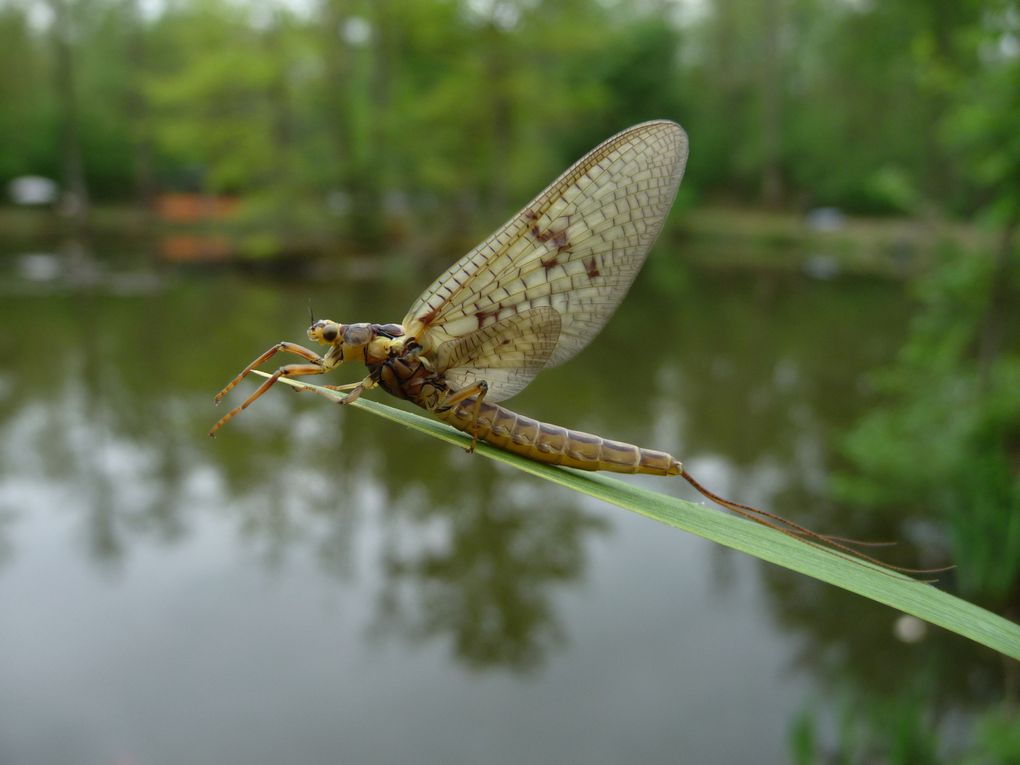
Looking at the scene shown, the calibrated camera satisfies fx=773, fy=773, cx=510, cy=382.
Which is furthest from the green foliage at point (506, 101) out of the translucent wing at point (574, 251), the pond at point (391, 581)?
the translucent wing at point (574, 251)

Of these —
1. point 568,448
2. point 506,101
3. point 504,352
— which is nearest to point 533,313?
point 504,352

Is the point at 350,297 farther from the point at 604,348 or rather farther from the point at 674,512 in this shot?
the point at 674,512

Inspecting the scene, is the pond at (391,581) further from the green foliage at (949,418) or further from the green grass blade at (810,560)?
the green grass blade at (810,560)

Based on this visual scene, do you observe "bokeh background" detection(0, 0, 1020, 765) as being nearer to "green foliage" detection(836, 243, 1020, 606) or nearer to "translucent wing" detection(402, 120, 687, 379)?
"green foliage" detection(836, 243, 1020, 606)

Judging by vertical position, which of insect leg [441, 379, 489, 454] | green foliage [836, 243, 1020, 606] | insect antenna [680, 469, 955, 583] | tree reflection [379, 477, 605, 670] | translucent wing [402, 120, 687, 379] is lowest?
tree reflection [379, 477, 605, 670]

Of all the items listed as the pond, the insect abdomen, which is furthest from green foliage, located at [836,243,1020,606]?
the insect abdomen

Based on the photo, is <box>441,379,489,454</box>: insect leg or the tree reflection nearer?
<box>441,379,489,454</box>: insect leg

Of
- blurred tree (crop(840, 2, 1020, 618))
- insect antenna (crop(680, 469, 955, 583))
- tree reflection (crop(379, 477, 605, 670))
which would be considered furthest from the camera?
tree reflection (crop(379, 477, 605, 670))

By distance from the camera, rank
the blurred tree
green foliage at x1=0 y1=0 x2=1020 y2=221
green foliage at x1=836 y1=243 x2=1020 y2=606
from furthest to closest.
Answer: green foliage at x1=0 y1=0 x2=1020 y2=221, green foliage at x1=836 y1=243 x2=1020 y2=606, the blurred tree
